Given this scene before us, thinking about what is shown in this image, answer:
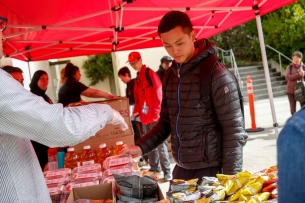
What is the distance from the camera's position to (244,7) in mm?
5418

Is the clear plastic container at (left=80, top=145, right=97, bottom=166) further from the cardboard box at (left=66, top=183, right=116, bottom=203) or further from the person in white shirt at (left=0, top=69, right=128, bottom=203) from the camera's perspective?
the person in white shirt at (left=0, top=69, right=128, bottom=203)

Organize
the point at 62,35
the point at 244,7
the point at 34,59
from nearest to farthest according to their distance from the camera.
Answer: the point at 244,7 → the point at 62,35 → the point at 34,59

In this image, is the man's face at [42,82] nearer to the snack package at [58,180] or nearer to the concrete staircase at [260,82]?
the snack package at [58,180]

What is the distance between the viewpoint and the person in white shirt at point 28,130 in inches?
52.9

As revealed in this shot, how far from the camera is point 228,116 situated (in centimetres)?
239

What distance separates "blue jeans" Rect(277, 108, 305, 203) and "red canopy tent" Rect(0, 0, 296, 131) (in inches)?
150

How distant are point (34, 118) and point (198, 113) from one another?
4.39 feet

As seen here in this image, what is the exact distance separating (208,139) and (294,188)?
179cm

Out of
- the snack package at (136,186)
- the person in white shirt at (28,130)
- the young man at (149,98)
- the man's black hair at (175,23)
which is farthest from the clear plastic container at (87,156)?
the young man at (149,98)

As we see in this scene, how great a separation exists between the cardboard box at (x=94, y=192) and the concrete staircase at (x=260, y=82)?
15624mm

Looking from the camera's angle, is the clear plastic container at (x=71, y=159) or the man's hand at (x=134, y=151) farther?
the clear plastic container at (x=71, y=159)

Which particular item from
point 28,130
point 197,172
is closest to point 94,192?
point 197,172

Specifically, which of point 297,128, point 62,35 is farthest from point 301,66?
point 297,128

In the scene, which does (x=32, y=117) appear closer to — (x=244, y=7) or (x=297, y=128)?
(x=297, y=128)
